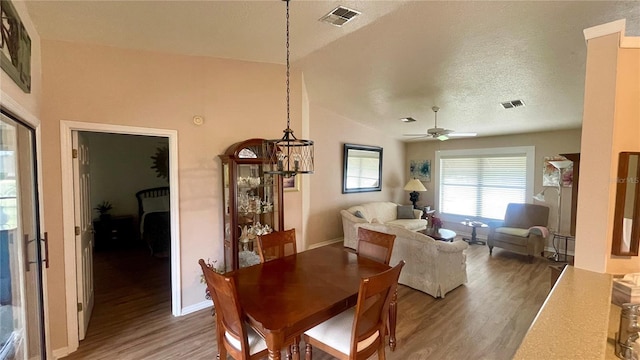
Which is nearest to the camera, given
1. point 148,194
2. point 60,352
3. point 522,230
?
point 60,352

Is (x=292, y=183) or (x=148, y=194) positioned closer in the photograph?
(x=292, y=183)

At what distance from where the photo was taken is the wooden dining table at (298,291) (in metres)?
1.61

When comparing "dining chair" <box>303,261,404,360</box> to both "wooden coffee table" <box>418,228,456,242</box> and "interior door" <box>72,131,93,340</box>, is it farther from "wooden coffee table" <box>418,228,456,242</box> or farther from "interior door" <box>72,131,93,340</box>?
Answer: "wooden coffee table" <box>418,228,456,242</box>

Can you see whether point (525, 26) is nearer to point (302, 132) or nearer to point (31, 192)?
point (302, 132)

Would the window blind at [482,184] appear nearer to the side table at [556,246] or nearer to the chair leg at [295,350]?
the side table at [556,246]

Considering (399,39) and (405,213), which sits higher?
(399,39)

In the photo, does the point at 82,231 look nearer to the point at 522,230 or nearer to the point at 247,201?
the point at 247,201

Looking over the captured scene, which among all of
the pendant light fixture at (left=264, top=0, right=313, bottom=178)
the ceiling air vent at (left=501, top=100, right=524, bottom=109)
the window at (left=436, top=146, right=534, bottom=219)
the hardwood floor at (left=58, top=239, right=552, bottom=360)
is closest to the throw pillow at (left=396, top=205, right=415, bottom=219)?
the window at (left=436, top=146, right=534, bottom=219)

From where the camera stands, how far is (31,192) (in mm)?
2137

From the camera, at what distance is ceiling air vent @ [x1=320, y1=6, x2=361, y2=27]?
2.47 m

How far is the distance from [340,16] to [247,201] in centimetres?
220

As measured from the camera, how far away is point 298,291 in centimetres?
195

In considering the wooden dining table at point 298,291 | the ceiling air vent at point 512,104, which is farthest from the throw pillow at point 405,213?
the wooden dining table at point 298,291

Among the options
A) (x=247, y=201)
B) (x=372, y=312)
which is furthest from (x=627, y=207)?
(x=247, y=201)
